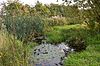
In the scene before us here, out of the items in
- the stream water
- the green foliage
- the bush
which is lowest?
the stream water

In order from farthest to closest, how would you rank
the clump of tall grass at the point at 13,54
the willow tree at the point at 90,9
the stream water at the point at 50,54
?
the willow tree at the point at 90,9
the stream water at the point at 50,54
the clump of tall grass at the point at 13,54

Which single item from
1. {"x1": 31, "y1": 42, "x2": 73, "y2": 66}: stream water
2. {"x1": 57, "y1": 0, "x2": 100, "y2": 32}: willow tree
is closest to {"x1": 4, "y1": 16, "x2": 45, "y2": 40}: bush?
{"x1": 31, "y1": 42, "x2": 73, "y2": 66}: stream water

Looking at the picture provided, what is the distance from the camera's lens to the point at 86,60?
29.8 feet

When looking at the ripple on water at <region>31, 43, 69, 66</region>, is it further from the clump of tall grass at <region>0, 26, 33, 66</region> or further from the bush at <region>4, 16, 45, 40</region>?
the clump of tall grass at <region>0, 26, 33, 66</region>

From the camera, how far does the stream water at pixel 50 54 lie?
376 inches

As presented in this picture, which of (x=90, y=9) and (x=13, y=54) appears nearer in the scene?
(x=13, y=54)

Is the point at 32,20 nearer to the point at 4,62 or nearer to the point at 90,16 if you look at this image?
the point at 90,16

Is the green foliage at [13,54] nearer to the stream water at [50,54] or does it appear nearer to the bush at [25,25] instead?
the stream water at [50,54]

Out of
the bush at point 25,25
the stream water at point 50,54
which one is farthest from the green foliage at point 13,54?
the bush at point 25,25

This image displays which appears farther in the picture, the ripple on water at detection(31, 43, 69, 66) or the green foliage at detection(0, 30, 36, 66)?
the ripple on water at detection(31, 43, 69, 66)

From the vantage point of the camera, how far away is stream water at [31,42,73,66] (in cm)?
956

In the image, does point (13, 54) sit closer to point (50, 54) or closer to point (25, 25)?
point (50, 54)

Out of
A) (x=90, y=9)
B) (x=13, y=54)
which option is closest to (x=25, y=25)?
(x=90, y=9)

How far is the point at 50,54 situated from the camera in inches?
445
